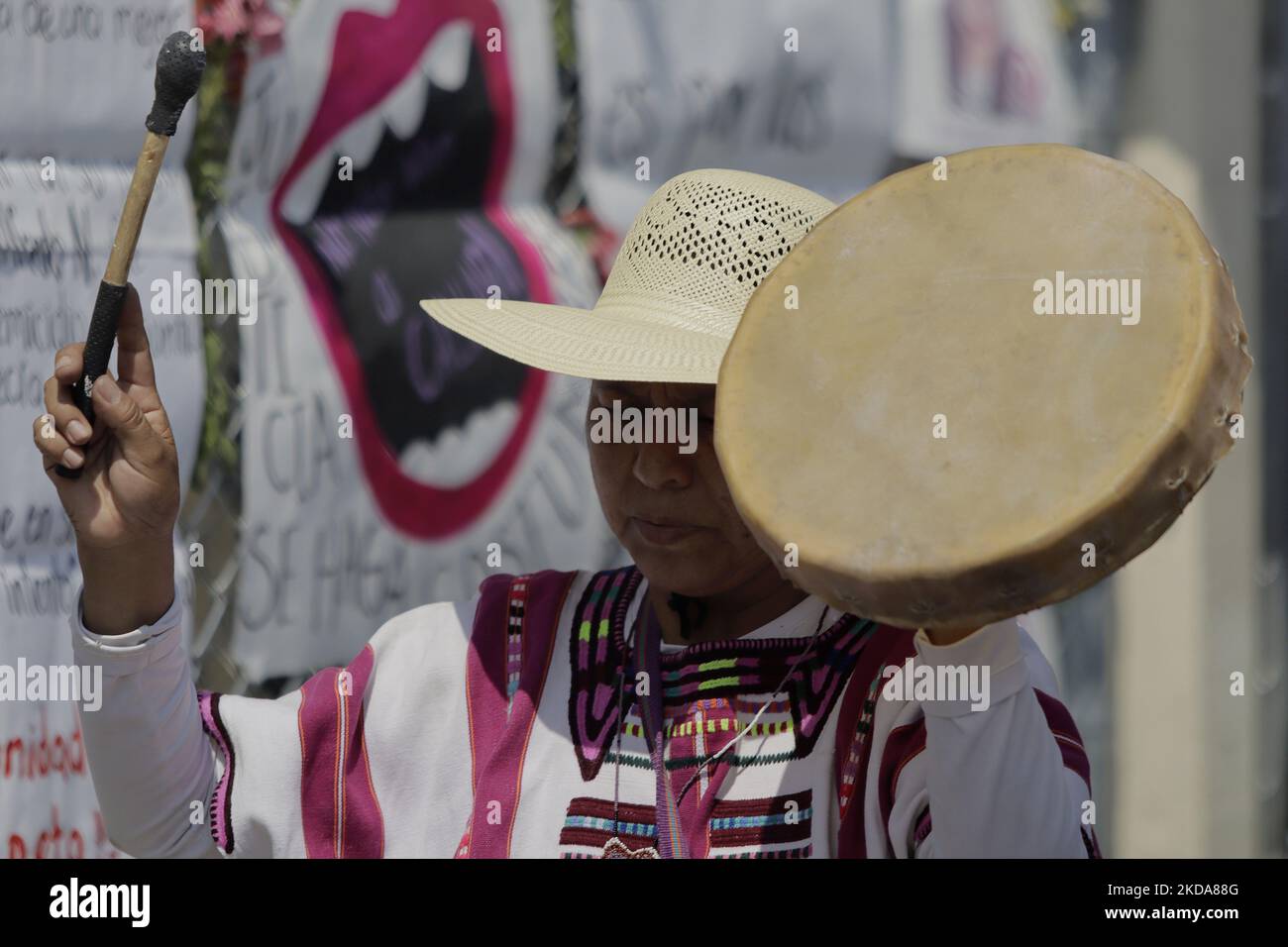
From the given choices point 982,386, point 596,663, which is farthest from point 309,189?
point 982,386

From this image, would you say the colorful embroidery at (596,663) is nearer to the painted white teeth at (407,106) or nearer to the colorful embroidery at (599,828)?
the colorful embroidery at (599,828)

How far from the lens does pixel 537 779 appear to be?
Result: 1.84 meters

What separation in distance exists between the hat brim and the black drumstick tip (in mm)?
449

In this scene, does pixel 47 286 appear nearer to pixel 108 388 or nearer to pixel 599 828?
pixel 108 388

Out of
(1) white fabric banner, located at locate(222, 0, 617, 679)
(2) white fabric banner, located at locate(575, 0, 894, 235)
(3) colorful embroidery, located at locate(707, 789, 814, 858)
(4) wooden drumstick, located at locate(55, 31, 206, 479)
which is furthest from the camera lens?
(2) white fabric banner, located at locate(575, 0, 894, 235)

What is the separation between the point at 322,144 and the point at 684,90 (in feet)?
2.46

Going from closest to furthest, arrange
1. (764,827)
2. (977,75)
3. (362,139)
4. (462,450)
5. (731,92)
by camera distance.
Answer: (764,827) < (362,139) < (462,450) < (731,92) < (977,75)

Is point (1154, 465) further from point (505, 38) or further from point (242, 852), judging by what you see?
point (505, 38)

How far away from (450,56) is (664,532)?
1.46 meters

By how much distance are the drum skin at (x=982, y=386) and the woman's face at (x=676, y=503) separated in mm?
233

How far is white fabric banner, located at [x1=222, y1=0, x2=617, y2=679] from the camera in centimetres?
274

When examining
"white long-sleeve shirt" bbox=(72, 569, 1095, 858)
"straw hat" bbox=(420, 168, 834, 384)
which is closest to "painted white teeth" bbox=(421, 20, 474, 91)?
"straw hat" bbox=(420, 168, 834, 384)

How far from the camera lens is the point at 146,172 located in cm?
157
